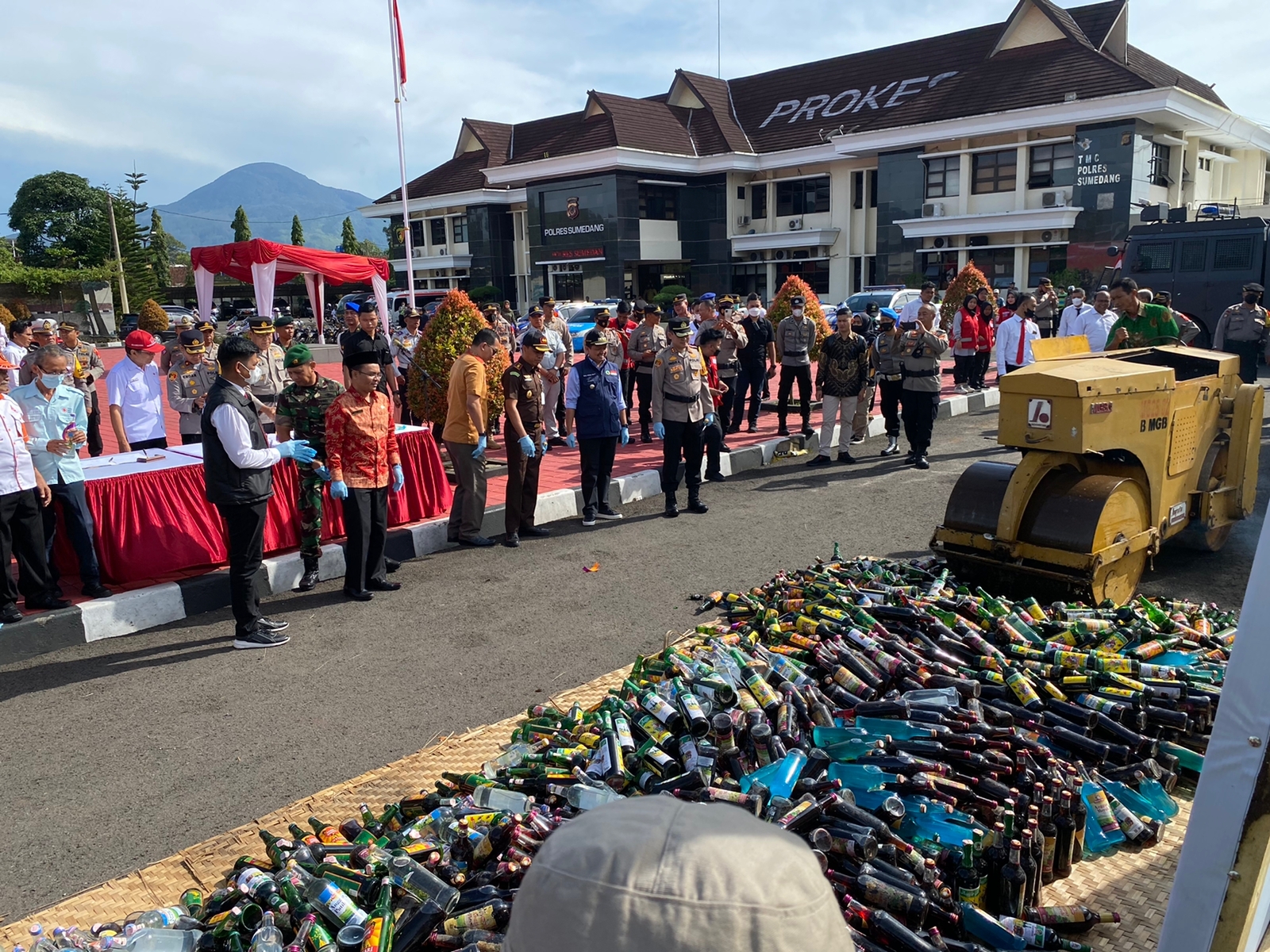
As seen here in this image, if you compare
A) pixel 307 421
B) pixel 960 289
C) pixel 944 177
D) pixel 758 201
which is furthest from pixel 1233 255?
pixel 758 201

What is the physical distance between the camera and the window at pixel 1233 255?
623 inches

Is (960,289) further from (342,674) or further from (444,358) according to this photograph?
(342,674)

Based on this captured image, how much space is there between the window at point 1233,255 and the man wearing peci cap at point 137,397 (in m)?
17.0

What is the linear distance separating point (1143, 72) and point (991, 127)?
309 inches

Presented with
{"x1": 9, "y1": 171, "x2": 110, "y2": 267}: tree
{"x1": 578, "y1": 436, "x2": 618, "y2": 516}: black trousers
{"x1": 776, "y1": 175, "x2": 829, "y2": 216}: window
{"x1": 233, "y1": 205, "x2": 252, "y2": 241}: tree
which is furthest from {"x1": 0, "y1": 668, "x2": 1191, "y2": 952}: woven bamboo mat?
{"x1": 233, "y1": 205, "x2": 252, "y2": 241}: tree

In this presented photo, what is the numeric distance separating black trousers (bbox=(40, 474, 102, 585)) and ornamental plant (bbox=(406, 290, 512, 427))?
4.23 m

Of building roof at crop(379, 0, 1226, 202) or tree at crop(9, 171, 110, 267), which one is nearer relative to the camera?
building roof at crop(379, 0, 1226, 202)

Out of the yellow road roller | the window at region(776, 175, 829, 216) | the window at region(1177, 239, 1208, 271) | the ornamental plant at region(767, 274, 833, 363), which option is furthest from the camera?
the window at region(776, 175, 829, 216)

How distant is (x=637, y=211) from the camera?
126 ft

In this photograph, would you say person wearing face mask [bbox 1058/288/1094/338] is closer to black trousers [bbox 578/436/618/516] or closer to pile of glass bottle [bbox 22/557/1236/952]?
black trousers [bbox 578/436/618/516]

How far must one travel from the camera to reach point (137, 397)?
8.16 meters

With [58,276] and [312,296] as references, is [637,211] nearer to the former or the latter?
[312,296]

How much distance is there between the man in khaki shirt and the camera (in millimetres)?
7812

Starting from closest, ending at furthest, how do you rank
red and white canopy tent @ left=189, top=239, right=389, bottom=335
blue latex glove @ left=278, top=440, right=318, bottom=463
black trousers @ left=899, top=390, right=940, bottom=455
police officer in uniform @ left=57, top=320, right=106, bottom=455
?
blue latex glove @ left=278, top=440, right=318, bottom=463, police officer in uniform @ left=57, top=320, right=106, bottom=455, black trousers @ left=899, top=390, right=940, bottom=455, red and white canopy tent @ left=189, top=239, right=389, bottom=335
